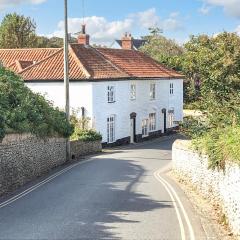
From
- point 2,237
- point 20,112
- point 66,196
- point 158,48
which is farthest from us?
point 158,48

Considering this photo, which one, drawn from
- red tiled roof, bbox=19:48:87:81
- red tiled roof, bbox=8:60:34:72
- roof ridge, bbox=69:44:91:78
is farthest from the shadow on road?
red tiled roof, bbox=8:60:34:72

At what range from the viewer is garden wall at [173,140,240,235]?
13445 mm

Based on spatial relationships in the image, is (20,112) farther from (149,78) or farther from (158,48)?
(158,48)

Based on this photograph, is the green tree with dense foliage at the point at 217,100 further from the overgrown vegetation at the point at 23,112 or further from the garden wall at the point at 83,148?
the garden wall at the point at 83,148

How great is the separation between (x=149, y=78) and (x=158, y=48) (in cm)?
3688

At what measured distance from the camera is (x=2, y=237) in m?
12.6

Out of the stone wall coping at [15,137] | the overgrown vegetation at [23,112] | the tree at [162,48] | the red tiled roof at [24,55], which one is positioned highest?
the tree at [162,48]

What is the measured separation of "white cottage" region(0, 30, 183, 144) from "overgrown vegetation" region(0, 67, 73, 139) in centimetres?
1049

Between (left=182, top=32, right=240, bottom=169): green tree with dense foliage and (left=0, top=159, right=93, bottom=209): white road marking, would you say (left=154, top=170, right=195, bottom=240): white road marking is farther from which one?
(left=0, top=159, right=93, bottom=209): white road marking

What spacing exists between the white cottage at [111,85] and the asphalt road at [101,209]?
51.0 feet

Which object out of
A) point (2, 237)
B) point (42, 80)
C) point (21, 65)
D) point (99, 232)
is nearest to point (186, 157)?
point (99, 232)

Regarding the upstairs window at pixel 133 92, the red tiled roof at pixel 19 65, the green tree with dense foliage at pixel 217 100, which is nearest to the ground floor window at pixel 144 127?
the upstairs window at pixel 133 92

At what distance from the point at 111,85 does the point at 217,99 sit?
18.7m

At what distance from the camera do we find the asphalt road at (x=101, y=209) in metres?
13.2
